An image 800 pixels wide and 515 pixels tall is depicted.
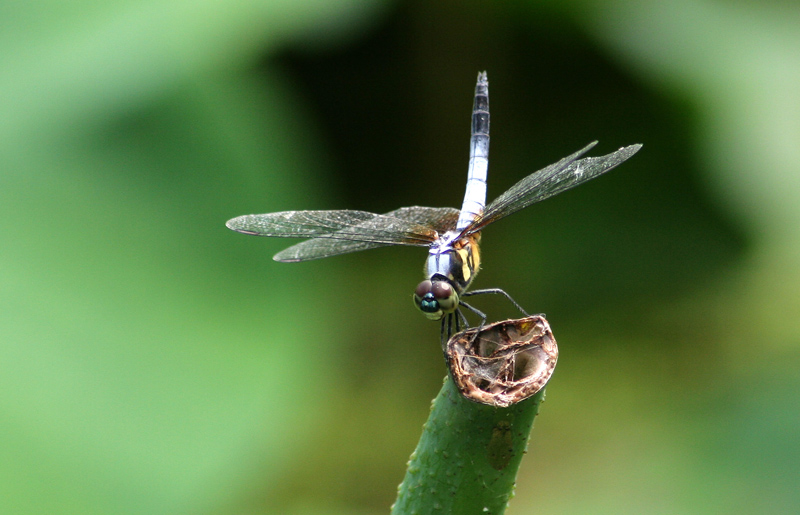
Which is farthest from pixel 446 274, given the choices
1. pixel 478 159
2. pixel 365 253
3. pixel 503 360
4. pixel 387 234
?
pixel 365 253

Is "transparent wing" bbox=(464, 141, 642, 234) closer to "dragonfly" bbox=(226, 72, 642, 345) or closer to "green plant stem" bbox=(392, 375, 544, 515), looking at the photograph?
"dragonfly" bbox=(226, 72, 642, 345)

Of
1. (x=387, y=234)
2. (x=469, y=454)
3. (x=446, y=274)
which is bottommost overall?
(x=469, y=454)

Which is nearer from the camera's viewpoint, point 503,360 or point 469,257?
point 503,360

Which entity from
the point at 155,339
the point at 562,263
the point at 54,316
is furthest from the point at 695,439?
the point at 54,316

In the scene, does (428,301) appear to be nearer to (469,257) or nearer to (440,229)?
(469,257)

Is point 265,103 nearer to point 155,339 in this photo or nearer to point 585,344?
point 155,339

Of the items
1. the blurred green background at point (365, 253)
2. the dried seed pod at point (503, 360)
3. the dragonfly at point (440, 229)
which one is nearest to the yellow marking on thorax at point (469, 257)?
the dragonfly at point (440, 229)

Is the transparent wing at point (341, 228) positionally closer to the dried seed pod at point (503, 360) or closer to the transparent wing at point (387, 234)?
the transparent wing at point (387, 234)

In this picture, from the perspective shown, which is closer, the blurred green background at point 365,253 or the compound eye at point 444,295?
the compound eye at point 444,295
